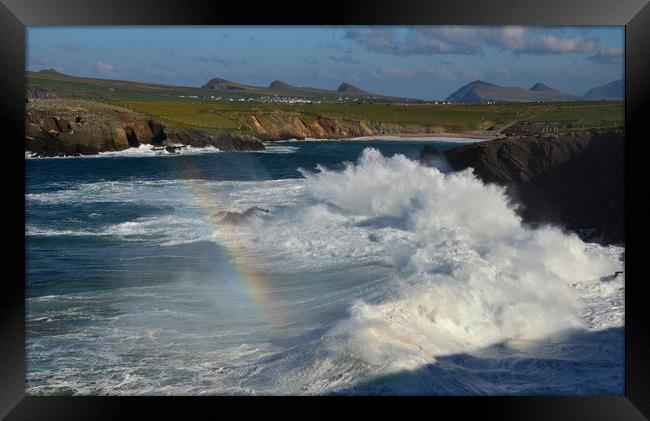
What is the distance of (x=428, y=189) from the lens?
840cm

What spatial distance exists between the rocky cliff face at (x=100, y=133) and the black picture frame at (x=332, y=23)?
2.49 m

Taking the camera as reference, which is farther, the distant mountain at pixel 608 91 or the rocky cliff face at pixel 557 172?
the rocky cliff face at pixel 557 172

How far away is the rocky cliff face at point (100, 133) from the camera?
319 inches

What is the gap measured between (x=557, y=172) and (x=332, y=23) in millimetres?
4018

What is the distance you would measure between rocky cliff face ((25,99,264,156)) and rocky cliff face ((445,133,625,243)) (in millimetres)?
2696

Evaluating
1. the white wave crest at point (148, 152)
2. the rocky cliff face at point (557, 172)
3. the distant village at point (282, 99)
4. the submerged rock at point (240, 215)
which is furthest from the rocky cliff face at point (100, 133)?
the rocky cliff face at point (557, 172)

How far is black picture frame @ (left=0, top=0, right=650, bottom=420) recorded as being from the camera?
18.1 feet

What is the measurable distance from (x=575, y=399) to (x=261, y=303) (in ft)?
10.5

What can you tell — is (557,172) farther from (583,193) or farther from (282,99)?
(282,99)

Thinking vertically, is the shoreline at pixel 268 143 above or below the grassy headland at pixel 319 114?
below

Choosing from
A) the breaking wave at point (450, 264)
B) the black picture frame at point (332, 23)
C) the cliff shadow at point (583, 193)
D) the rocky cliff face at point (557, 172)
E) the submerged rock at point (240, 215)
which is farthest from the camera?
the submerged rock at point (240, 215)

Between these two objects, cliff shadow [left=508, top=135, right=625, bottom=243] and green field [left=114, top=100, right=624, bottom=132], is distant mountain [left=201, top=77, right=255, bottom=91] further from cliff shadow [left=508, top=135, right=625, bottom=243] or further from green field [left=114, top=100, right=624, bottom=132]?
cliff shadow [left=508, top=135, right=625, bottom=243]

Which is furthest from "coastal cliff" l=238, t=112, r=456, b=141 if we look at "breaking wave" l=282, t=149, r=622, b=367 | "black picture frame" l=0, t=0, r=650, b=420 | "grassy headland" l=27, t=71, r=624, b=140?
"black picture frame" l=0, t=0, r=650, b=420

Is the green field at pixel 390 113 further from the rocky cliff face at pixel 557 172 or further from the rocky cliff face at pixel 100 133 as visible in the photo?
the rocky cliff face at pixel 557 172
